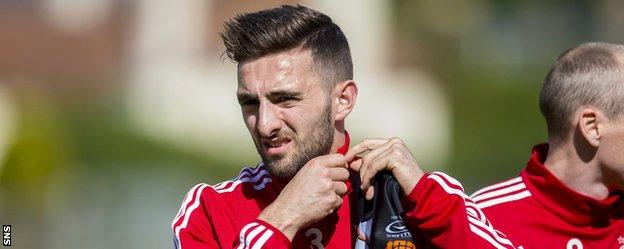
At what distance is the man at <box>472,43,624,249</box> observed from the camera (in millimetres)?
3799

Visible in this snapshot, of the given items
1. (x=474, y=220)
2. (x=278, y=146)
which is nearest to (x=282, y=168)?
(x=278, y=146)

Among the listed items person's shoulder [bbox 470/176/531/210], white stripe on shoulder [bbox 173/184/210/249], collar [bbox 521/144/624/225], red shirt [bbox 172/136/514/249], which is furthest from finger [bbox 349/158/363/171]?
collar [bbox 521/144/624/225]

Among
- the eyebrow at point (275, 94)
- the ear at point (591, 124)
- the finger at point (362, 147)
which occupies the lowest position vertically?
the finger at point (362, 147)

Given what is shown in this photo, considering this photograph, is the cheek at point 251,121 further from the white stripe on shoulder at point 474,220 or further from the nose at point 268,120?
the white stripe on shoulder at point 474,220

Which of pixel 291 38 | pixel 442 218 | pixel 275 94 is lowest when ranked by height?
pixel 442 218

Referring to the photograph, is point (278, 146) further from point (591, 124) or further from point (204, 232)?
point (591, 124)

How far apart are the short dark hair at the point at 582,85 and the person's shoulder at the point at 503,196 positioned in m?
0.22

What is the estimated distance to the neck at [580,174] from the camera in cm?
385

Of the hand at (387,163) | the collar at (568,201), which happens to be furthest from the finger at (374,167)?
the collar at (568,201)

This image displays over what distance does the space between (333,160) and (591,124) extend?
3.61 ft

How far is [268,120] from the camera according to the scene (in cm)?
324

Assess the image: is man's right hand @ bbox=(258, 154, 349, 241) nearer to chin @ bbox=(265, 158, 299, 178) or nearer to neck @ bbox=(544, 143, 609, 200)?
chin @ bbox=(265, 158, 299, 178)

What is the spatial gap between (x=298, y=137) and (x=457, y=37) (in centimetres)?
384

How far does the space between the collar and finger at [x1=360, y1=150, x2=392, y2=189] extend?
0.86 metres
